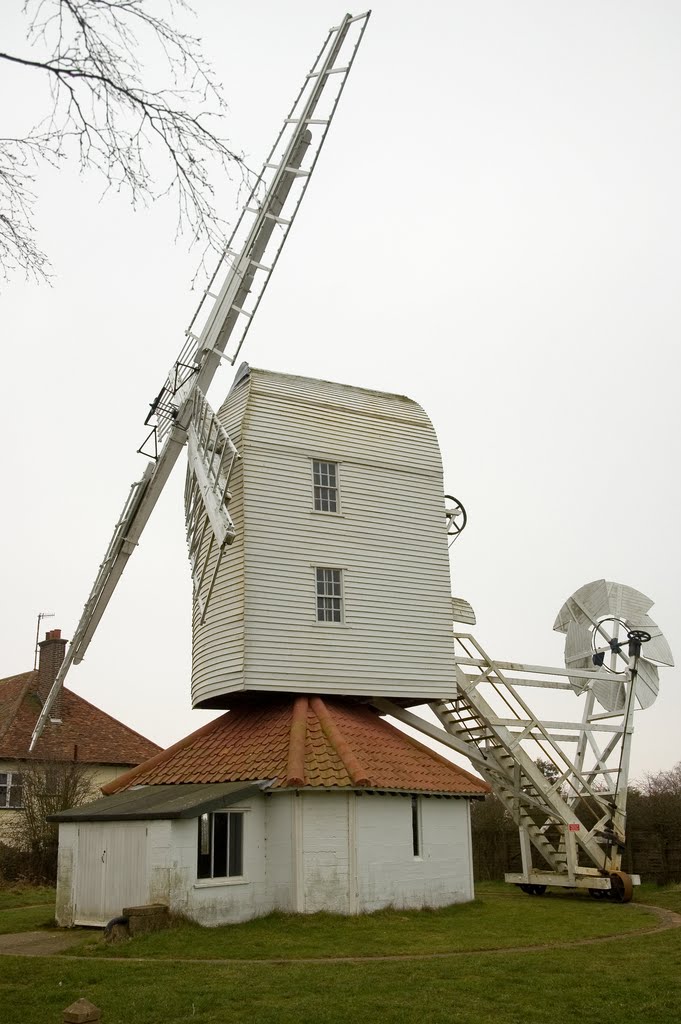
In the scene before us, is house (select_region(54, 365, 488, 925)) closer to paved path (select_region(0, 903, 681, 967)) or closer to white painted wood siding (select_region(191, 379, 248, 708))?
white painted wood siding (select_region(191, 379, 248, 708))

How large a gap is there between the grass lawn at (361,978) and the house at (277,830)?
1008 mm

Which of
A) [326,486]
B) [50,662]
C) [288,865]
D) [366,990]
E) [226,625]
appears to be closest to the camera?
[366,990]

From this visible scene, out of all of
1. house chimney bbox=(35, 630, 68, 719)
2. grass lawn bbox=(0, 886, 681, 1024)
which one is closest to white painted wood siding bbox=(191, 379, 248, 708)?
grass lawn bbox=(0, 886, 681, 1024)

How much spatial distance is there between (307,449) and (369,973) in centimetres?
1328

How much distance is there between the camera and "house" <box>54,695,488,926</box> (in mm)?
18219

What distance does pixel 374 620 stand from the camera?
23.5 m

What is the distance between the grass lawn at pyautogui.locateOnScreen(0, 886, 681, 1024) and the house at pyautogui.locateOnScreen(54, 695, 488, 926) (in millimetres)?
1008

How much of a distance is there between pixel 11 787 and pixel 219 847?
17127 millimetres

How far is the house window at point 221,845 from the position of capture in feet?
61.4

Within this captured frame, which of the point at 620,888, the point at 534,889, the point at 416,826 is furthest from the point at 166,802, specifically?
the point at 534,889

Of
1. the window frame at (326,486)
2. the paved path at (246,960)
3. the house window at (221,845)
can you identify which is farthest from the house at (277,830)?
the window frame at (326,486)

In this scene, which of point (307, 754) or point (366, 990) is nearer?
point (366, 990)

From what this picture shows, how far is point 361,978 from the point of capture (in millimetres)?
12875

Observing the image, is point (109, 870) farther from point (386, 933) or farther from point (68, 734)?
point (68, 734)
